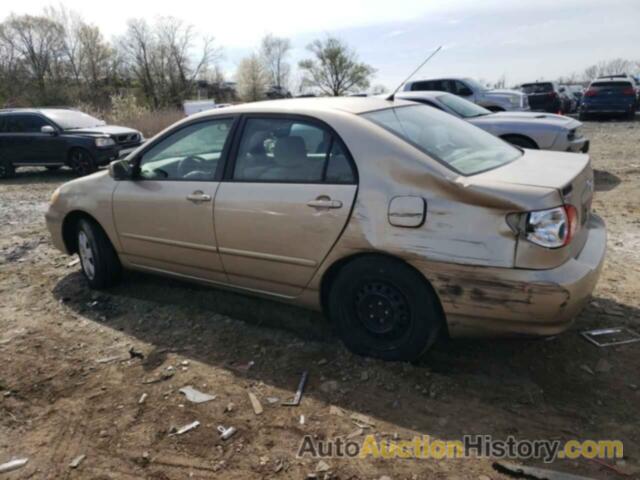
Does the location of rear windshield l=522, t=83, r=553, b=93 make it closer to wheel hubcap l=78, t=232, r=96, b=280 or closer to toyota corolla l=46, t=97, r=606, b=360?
toyota corolla l=46, t=97, r=606, b=360

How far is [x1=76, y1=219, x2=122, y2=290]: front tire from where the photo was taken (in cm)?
450

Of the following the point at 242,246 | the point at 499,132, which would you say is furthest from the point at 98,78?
the point at 242,246

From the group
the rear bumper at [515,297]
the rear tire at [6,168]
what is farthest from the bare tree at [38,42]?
the rear bumper at [515,297]

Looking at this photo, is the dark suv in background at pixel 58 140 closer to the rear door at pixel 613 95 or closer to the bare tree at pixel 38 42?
the rear door at pixel 613 95

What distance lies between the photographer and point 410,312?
9.78ft

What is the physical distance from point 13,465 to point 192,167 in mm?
2201

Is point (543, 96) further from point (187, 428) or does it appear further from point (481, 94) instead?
point (187, 428)

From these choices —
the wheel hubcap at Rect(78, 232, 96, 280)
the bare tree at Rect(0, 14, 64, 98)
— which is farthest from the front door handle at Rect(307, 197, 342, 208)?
the bare tree at Rect(0, 14, 64, 98)

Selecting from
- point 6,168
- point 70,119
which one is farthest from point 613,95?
point 6,168

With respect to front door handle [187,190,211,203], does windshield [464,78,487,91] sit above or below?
above

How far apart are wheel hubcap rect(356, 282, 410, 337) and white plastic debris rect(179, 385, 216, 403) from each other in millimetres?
1036

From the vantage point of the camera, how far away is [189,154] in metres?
3.91

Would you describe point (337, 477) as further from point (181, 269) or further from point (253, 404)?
point (181, 269)

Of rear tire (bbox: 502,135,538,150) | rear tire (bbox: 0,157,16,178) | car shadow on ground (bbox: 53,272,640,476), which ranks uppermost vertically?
rear tire (bbox: 502,135,538,150)
